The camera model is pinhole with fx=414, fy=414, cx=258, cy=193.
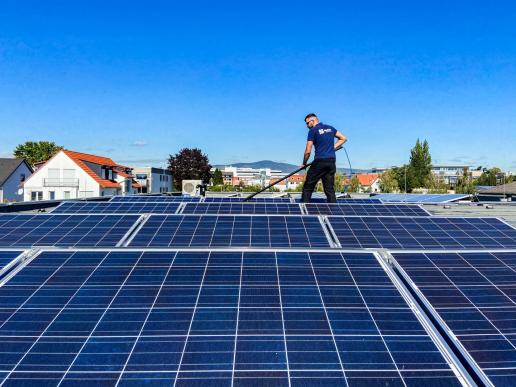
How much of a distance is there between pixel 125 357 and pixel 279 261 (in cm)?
204

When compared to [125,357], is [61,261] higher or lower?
higher

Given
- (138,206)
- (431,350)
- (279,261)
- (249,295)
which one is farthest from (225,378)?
(138,206)

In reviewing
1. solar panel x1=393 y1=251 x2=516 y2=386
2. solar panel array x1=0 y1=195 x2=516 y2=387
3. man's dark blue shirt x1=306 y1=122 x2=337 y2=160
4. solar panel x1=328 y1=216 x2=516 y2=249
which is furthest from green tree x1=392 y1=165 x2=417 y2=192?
solar panel array x1=0 y1=195 x2=516 y2=387

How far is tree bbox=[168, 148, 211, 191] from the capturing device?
3302 inches

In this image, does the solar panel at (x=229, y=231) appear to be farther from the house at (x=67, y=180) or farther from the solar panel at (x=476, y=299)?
the house at (x=67, y=180)

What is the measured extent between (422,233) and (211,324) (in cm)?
421

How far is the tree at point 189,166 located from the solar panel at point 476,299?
79.9m

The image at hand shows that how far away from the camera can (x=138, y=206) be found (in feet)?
39.2

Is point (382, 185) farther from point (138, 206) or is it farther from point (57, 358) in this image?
point (57, 358)

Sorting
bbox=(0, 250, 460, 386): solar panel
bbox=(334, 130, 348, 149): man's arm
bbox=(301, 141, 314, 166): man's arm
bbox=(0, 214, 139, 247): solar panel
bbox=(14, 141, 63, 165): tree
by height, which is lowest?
bbox=(0, 250, 460, 386): solar panel

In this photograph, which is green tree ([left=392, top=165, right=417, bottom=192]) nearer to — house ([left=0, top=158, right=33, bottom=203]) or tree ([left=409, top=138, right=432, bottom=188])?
tree ([left=409, top=138, right=432, bottom=188])

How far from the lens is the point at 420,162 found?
4193 inches

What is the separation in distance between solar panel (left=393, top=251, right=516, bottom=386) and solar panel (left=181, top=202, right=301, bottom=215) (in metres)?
4.29

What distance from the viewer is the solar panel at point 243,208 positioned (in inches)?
360
